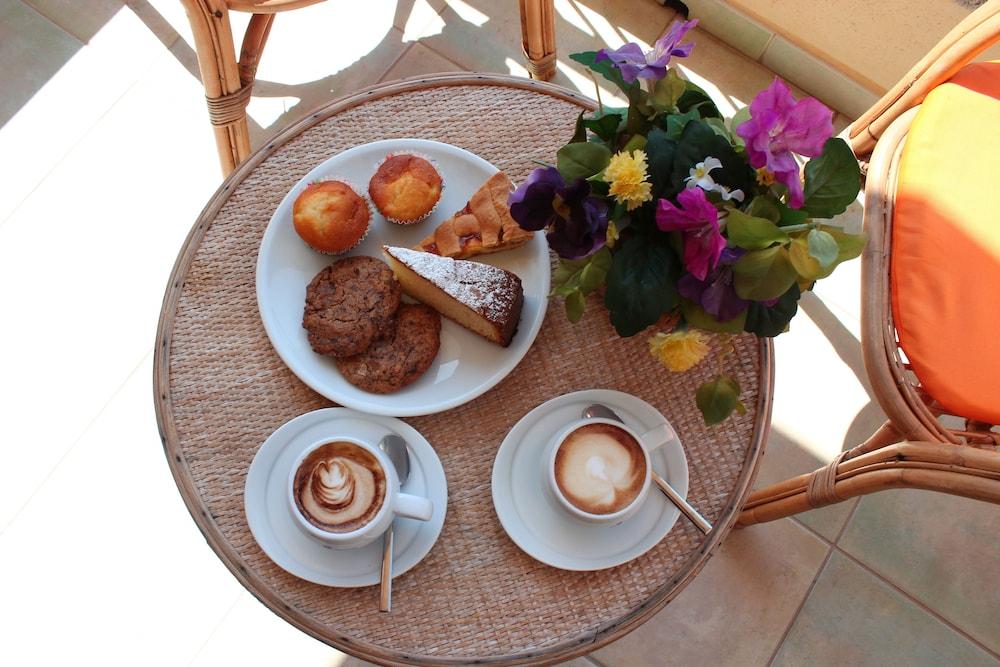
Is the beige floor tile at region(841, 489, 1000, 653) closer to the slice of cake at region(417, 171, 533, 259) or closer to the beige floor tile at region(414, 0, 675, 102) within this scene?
the slice of cake at region(417, 171, 533, 259)

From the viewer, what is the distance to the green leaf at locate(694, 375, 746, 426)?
938mm

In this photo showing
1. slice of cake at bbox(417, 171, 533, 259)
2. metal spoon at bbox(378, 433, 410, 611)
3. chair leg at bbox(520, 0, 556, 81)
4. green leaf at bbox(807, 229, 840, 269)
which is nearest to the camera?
green leaf at bbox(807, 229, 840, 269)

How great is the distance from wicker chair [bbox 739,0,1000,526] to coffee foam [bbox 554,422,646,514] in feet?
1.25

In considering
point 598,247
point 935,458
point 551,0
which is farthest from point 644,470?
point 551,0

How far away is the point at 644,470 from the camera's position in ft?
3.06

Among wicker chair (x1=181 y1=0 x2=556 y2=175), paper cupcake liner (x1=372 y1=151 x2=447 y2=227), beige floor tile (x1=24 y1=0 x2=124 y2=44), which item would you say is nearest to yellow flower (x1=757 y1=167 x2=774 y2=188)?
paper cupcake liner (x1=372 y1=151 x2=447 y2=227)

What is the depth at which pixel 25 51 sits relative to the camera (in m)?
1.97

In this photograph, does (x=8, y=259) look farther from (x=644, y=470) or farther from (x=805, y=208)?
(x=805, y=208)

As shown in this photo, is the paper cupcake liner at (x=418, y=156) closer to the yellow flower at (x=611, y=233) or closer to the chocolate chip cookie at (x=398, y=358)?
the chocolate chip cookie at (x=398, y=358)

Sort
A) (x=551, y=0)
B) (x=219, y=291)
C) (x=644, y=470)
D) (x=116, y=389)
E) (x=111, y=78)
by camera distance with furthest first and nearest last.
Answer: (x=111, y=78), (x=116, y=389), (x=551, y=0), (x=219, y=291), (x=644, y=470)

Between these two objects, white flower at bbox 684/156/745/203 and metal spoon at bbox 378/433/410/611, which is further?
metal spoon at bbox 378/433/410/611

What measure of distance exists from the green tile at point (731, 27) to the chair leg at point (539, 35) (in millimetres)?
611

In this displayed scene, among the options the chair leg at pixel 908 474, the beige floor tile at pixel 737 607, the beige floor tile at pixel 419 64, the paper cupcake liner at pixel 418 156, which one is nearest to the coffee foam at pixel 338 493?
the paper cupcake liner at pixel 418 156

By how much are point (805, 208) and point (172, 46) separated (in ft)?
5.56
